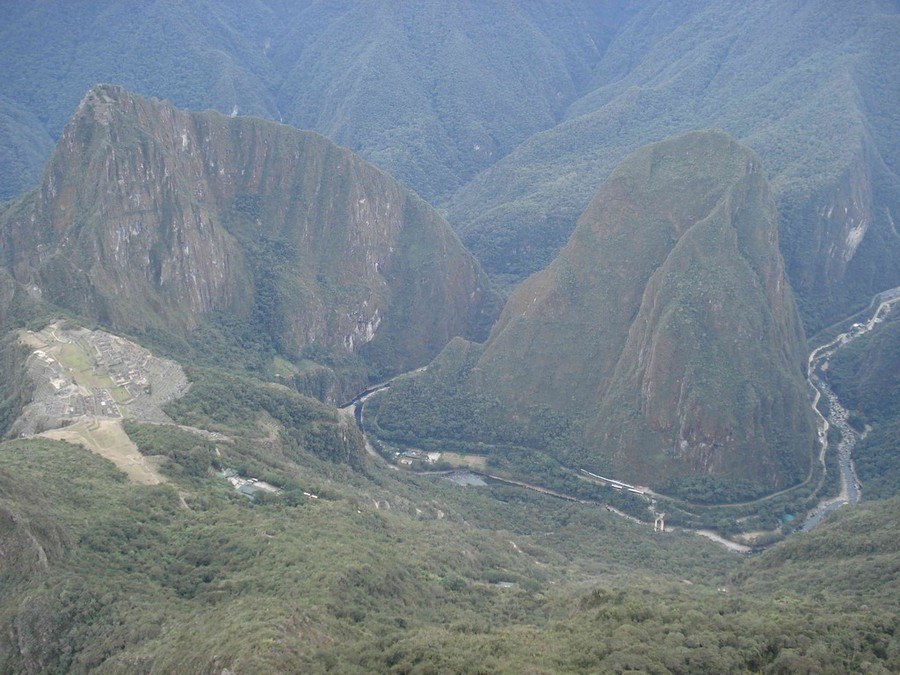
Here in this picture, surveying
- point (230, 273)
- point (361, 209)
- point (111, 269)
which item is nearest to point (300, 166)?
point (361, 209)

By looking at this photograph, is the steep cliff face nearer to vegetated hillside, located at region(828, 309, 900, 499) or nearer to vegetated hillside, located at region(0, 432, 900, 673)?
vegetated hillside, located at region(828, 309, 900, 499)

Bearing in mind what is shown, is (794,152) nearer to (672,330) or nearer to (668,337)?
(672,330)

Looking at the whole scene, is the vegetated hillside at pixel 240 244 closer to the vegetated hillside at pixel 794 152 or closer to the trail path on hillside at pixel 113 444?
the vegetated hillside at pixel 794 152

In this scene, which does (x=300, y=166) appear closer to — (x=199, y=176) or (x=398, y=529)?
(x=199, y=176)

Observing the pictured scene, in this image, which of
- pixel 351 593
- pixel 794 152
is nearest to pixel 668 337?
pixel 351 593

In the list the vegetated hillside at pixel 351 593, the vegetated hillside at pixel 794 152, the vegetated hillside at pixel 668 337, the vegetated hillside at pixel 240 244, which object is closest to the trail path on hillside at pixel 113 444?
the vegetated hillside at pixel 351 593

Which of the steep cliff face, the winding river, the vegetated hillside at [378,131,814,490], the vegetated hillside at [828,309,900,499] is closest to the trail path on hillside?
the vegetated hillside at [378,131,814,490]
